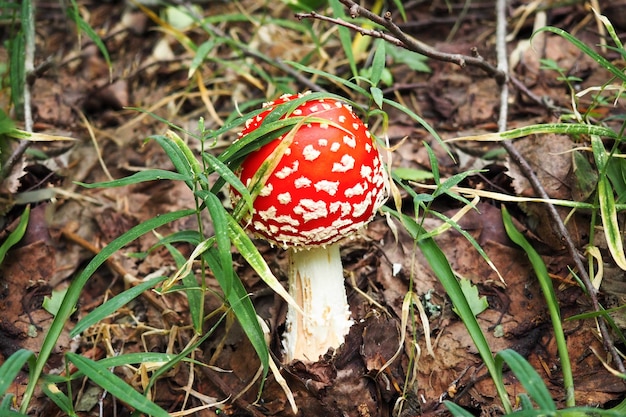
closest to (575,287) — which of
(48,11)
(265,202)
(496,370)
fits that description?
(496,370)

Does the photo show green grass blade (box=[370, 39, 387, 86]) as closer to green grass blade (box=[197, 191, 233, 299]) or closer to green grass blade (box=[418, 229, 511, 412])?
green grass blade (box=[418, 229, 511, 412])

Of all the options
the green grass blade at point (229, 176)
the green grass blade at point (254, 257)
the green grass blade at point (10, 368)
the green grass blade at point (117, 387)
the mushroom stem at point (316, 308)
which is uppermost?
the green grass blade at point (229, 176)

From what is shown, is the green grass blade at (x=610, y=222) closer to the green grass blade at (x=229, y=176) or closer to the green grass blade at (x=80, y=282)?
the green grass blade at (x=229, y=176)

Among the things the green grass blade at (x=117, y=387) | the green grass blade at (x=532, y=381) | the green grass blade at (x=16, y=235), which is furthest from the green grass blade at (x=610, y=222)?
the green grass blade at (x=16, y=235)

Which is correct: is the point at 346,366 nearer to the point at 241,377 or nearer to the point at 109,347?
the point at 241,377

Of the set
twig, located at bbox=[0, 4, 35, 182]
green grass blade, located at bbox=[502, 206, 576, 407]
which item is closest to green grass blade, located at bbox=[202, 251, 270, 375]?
green grass blade, located at bbox=[502, 206, 576, 407]

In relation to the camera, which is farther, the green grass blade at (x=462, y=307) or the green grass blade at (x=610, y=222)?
the green grass blade at (x=610, y=222)

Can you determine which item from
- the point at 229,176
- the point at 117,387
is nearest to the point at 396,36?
the point at 229,176

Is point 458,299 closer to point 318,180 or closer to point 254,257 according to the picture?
point 318,180
